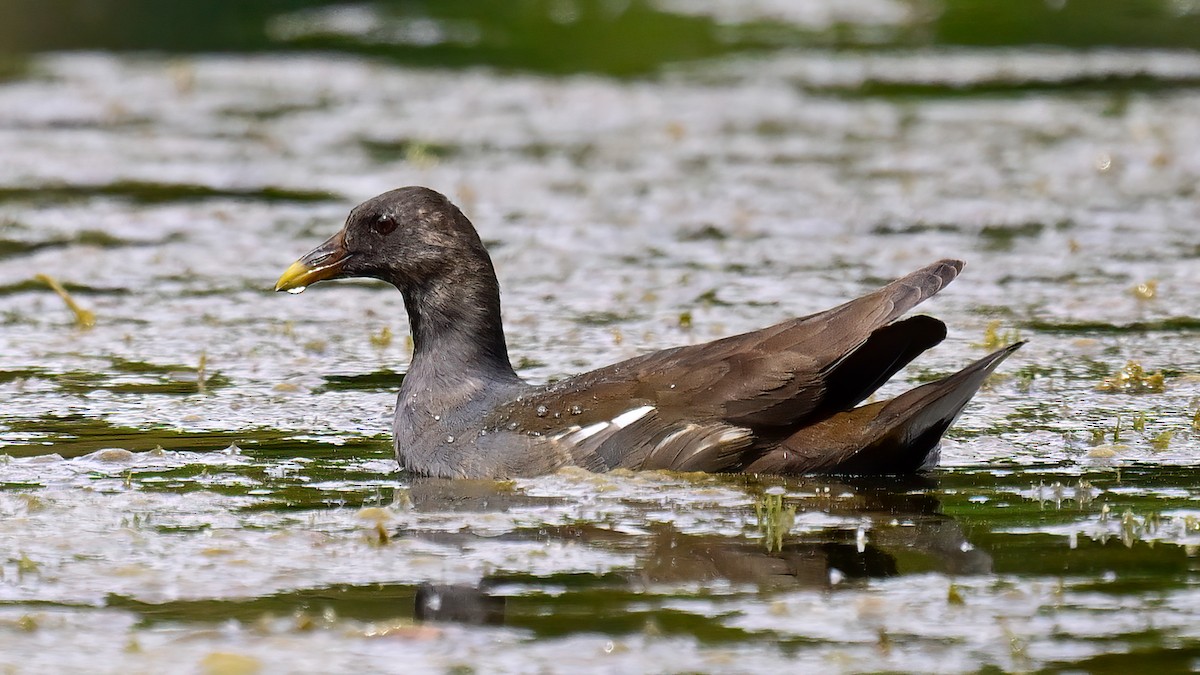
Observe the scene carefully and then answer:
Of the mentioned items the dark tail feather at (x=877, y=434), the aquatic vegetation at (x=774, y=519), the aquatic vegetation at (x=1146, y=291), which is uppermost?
the aquatic vegetation at (x=1146, y=291)

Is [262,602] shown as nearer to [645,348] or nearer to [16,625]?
[16,625]

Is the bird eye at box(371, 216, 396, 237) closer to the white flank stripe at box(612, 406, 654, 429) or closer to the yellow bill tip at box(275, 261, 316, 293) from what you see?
the yellow bill tip at box(275, 261, 316, 293)

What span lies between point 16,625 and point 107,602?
26 centimetres

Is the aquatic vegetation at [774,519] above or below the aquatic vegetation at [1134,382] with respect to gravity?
below

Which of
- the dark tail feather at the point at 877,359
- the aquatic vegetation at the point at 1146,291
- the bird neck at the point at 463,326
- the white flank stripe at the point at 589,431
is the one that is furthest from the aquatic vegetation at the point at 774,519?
the aquatic vegetation at the point at 1146,291

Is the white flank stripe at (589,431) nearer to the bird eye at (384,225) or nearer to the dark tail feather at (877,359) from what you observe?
the dark tail feather at (877,359)

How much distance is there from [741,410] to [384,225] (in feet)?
5.23

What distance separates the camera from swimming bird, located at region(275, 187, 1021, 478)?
6.01 metres

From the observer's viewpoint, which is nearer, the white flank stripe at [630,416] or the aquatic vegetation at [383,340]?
the white flank stripe at [630,416]

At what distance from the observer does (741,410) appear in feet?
19.8

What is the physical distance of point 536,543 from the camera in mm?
5379

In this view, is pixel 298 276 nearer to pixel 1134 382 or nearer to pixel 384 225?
pixel 384 225

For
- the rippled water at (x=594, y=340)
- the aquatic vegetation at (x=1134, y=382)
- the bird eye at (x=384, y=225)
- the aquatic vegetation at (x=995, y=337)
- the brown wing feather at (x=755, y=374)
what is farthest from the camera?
the aquatic vegetation at (x=995, y=337)

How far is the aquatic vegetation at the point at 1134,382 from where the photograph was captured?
7.36 m
